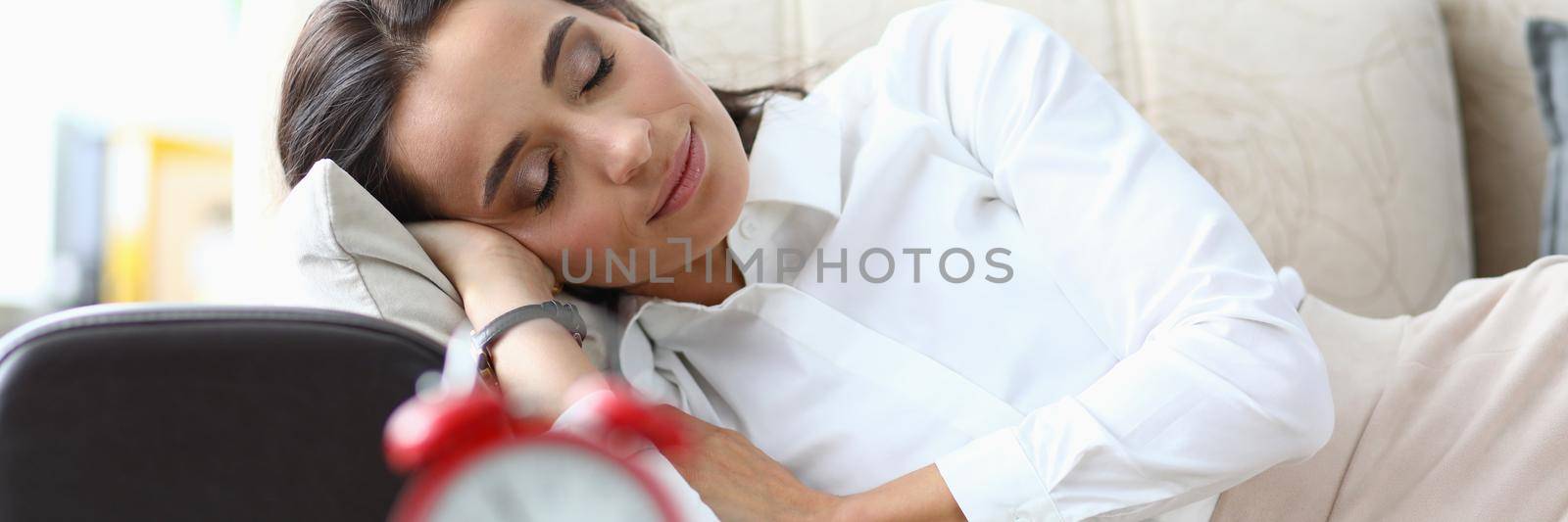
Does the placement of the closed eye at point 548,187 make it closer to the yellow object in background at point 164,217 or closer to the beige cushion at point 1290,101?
the beige cushion at point 1290,101

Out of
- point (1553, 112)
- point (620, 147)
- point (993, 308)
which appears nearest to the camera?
point (620, 147)

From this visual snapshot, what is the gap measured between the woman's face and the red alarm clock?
48cm

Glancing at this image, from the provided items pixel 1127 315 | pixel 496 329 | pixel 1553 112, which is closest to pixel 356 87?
pixel 496 329

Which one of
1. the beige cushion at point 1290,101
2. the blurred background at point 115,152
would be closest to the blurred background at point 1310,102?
the beige cushion at point 1290,101

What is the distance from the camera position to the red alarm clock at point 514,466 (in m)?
0.39

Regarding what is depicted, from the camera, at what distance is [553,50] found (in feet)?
2.87

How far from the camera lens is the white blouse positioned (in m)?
0.79

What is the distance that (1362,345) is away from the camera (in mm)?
1063

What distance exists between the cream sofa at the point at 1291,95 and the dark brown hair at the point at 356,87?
494mm

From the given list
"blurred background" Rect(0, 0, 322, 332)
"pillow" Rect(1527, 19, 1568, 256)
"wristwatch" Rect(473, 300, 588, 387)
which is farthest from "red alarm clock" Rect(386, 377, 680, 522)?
"blurred background" Rect(0, 0, 322, 332)

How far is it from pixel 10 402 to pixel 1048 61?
79 centimetres

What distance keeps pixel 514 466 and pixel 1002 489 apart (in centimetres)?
48

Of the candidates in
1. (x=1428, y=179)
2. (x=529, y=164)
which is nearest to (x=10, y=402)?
(x=529, y=164)

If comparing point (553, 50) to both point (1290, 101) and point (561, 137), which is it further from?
point (1290, 101)
